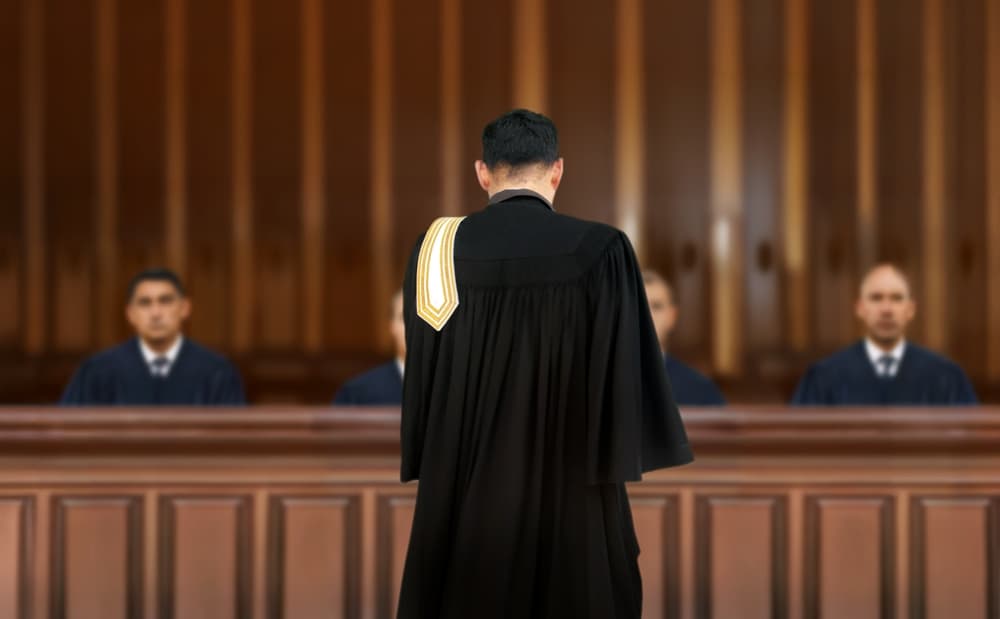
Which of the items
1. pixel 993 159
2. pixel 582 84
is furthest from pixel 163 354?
pixel 993 159

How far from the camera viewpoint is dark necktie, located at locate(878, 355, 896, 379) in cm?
581

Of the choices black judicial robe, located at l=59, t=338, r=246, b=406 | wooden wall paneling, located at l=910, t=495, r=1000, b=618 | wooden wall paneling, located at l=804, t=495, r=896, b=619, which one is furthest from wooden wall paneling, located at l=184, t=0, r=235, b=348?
wooden wall paneling, located at l=910, t=495, r=1000, b=618

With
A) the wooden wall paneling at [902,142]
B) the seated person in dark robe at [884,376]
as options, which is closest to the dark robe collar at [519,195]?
the seated person in dark robe at [884,376]

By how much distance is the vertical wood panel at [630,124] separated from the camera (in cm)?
689

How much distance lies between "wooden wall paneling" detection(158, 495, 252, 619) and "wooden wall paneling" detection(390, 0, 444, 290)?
131 inches

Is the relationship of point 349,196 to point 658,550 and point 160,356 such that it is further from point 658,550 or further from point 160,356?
point 658,550

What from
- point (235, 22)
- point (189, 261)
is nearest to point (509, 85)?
point (235, 22)

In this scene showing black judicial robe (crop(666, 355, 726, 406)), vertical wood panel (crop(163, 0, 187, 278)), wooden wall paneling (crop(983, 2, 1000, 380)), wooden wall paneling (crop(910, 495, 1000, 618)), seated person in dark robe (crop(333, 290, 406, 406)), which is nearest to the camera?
wooden wall paneling (crop(910, 495, 1000, 618))

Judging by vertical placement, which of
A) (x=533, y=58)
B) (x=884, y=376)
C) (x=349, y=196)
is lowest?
(x=884, y=376)

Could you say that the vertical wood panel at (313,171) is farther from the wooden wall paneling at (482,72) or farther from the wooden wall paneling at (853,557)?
the wooden wall paneling at (853,557)

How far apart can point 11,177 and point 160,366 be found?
5.82ft

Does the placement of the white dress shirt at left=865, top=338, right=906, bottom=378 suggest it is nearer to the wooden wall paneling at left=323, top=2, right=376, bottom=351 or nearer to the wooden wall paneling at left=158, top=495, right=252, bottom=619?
the wooden wall paneling at left=323, top=2, right=376, bottom=351

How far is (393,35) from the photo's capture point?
22.7ft

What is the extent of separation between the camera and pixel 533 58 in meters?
6.91
